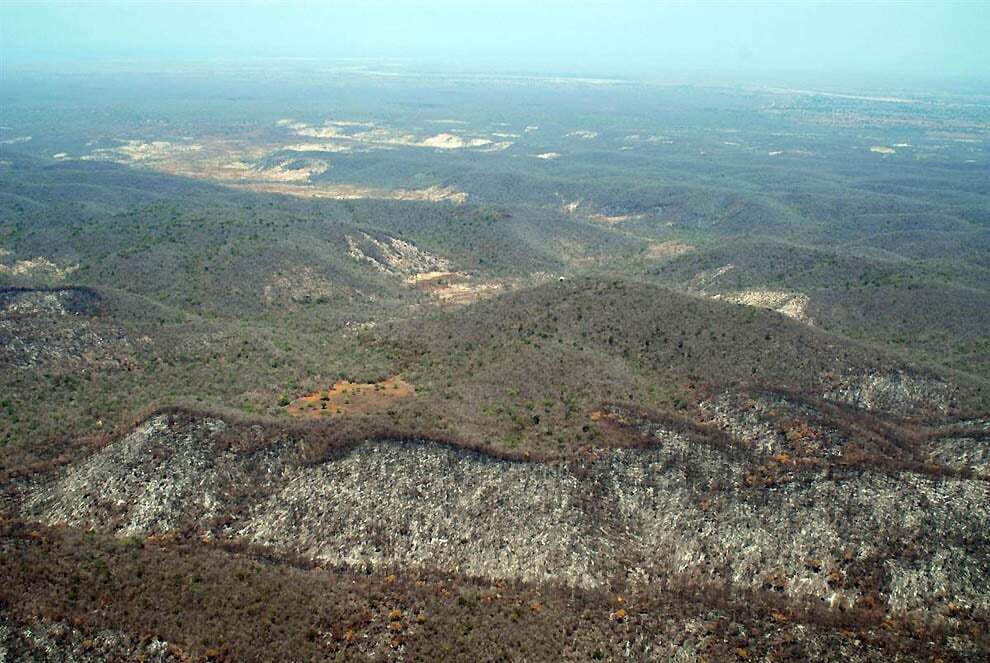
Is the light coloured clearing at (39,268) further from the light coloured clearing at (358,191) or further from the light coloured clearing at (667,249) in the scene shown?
the light coloured clearing at (667,249)

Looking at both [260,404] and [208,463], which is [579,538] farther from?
[260,404]

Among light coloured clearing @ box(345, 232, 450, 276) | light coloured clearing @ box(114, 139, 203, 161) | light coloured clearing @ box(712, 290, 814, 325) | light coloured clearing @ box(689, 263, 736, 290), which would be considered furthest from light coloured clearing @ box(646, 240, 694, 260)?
light coloured clearing @ box(114, 139, 203, 161)

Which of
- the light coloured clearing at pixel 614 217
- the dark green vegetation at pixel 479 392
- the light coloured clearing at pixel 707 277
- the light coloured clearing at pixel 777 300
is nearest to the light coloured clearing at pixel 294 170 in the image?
the dark green vegetation at pixel 479 392

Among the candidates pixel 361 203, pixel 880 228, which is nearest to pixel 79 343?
pixel 361 203

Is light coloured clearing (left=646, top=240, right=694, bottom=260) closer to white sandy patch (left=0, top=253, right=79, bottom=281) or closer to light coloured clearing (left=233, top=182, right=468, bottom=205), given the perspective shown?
→ light coloured clearing (left=233, top=182, right=468, bottom=205)

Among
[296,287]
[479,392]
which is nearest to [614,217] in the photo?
[296,287]

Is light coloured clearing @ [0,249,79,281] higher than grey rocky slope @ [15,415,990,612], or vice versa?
grey rocky slope @ [15,415,990,612]

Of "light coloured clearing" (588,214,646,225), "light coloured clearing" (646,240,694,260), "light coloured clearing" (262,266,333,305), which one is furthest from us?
"light coloured clearing" (588,214,646,225)
